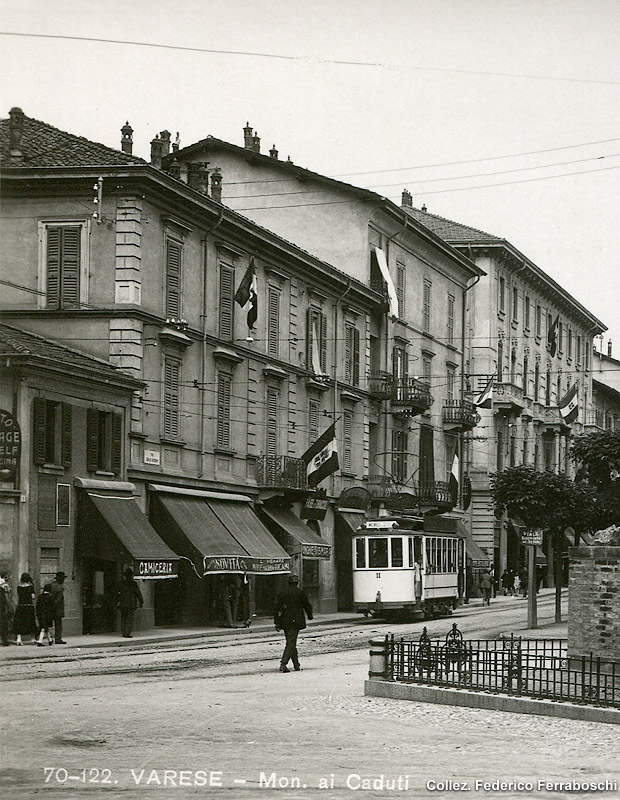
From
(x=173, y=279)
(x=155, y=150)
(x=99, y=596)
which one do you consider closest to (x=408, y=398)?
(x=155, y=150)

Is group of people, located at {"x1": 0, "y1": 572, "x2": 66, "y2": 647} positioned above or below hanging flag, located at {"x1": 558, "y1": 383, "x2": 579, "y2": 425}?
below

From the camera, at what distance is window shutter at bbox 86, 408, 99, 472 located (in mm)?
31719

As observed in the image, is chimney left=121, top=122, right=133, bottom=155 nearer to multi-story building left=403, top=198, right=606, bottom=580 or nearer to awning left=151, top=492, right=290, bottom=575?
awning left=151, top=492, right=290, bottom=575

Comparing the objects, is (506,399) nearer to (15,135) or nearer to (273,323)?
(273,323)

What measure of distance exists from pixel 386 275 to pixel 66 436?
69.7 ft

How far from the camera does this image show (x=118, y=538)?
31.1 metres

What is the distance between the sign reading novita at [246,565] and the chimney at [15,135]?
10777mm

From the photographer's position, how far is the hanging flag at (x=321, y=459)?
41469 millimetres

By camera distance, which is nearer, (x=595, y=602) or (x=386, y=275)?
(x=595, y=602)

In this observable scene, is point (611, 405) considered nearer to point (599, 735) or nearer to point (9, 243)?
point (9, 243)

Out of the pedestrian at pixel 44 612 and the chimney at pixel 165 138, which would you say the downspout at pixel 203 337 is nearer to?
the chimney at pixel 165 138

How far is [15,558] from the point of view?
94.7 ft

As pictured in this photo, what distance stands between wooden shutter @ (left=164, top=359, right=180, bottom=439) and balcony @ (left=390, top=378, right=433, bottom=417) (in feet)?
54.6

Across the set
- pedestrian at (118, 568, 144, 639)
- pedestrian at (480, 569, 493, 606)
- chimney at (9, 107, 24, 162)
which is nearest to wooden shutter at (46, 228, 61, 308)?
A: chimney at (9, 107, 24, 162)
